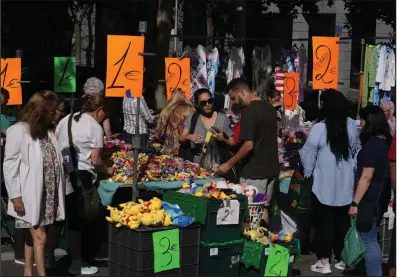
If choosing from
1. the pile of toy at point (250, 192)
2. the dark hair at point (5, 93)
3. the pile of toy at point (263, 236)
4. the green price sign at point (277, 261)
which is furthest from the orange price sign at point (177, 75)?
the green price sign at point (277, 261)

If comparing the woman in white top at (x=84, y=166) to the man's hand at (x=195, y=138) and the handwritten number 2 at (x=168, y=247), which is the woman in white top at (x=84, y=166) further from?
the handwritten number 2 at (x=168, y=247)

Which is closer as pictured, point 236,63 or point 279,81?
point 279,81

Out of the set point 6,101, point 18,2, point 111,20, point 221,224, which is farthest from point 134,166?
point 18,2

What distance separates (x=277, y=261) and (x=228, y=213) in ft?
2.13

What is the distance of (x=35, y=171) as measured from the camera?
20.1ft

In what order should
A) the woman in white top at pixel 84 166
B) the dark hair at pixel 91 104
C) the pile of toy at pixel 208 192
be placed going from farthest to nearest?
the dark hair at pixel 91 104 < the woman in white top at pixel 84 166 < the pile of toy at pixel 208 192

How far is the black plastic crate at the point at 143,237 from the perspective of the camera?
5.87m

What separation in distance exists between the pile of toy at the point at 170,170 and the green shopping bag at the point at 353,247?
1.75 metres

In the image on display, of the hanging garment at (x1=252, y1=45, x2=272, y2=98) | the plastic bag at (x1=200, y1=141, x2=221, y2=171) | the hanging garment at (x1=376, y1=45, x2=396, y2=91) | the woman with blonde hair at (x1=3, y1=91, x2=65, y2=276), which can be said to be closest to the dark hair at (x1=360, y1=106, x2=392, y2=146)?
the plastic bag at (x1=200, y1=141, x2=221, y2=171)

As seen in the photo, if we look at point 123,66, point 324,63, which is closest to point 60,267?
point 123,66

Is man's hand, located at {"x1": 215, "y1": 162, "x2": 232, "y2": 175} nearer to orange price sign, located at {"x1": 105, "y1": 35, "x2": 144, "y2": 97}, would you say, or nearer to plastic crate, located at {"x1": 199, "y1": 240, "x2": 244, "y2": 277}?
plastic crate, located at {"x1": 199, "y1": 240, "x2": 244, "y2": 277}

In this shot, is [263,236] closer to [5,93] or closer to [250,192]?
[250,192]

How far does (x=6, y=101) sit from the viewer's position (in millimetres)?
8328

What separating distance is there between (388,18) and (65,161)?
12.9m
